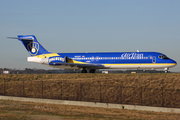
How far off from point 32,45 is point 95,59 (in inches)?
601

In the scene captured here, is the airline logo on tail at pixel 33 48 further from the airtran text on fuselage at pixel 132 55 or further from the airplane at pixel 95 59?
the airtran text on fuselage at pixel 132 55

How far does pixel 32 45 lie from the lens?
58750 millimetres

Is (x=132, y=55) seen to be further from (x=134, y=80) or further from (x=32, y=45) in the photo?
(x=32, y=45)

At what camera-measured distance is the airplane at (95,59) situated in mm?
48219

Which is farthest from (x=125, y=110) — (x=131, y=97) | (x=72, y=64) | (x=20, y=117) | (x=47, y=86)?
(x=72, y=64)

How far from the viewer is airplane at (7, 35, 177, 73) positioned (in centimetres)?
4822

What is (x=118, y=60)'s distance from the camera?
49469mm

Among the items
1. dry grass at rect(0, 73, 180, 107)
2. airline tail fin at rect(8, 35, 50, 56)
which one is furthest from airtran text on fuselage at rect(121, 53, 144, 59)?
airline tail fin at rect(8, 35, 50, 56)

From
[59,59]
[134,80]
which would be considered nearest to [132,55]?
[134,80]

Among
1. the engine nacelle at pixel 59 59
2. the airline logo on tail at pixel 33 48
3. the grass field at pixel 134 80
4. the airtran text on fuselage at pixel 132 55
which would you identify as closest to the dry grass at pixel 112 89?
the grass field at pixel 134 80

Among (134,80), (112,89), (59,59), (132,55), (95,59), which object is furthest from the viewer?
(59,59)

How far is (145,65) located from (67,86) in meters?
15.1

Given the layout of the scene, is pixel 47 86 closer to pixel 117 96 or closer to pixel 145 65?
pixel 117 96

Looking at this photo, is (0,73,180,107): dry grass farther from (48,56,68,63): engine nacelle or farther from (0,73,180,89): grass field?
(48,56,68,63): engine nacelle
